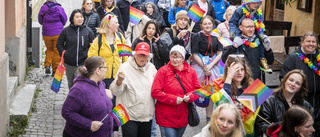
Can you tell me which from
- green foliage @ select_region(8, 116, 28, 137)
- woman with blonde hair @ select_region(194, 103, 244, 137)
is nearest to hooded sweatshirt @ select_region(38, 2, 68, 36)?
green foliage @ select_region(8, 116, 28, 137)

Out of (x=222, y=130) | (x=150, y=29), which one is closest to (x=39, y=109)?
(x=150, y=29)

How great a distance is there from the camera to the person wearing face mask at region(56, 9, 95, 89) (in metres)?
9.81

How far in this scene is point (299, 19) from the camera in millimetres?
14320

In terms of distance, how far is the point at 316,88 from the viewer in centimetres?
770

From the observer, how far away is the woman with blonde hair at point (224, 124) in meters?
5.36

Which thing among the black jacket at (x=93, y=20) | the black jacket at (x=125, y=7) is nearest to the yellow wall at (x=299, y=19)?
the black jacket at (x=125, y=7)

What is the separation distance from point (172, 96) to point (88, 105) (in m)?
1.41

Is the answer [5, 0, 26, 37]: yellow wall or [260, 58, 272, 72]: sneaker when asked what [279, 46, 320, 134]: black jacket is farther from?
[5, 0, 26, 37]: yellow wall

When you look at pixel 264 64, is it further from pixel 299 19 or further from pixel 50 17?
pixel 299 19

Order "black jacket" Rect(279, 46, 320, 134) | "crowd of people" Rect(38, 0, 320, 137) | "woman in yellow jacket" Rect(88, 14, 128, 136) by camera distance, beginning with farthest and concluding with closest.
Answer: "woman in yellow jacket" Rect(88, 14, 128, 136), "black jacket" Rect(279, 46, 320, 134), "crowd of people" Rect(38, 0, 320, 137)

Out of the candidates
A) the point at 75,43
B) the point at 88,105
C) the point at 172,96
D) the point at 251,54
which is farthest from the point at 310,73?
the point at 75,43

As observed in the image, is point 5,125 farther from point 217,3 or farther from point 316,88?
point 217,3

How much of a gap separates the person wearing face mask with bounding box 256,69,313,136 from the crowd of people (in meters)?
0.01

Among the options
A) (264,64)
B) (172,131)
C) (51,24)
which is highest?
(51,24)
